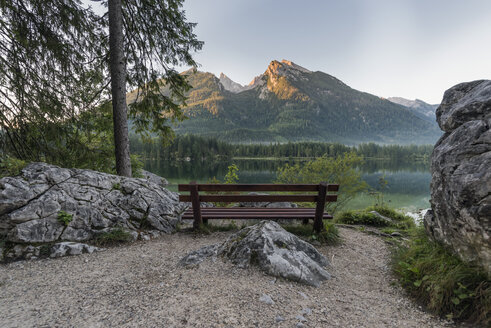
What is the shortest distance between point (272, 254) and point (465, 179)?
2.89 meters

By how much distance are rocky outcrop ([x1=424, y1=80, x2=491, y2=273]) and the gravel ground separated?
1.07 meters

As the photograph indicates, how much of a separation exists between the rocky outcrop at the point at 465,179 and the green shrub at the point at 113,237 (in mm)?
6038

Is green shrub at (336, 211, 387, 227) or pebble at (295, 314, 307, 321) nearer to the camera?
pebble at (295, 314, 307, 321)

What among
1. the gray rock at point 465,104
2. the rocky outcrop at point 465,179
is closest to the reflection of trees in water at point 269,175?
the gray rock at point 465,104

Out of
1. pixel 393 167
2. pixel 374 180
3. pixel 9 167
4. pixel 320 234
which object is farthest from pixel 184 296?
pixel 393 167

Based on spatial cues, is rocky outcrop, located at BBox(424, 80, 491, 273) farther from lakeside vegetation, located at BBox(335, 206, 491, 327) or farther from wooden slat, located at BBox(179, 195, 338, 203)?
wooden slat, located at BBox(179, 195, 338, 203)

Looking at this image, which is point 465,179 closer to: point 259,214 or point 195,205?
point 259,214

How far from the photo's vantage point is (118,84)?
7.04 meters

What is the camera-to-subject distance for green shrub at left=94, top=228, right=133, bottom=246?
16.2 ft

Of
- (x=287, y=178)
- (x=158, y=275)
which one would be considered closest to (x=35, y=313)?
(x=158, y=275)

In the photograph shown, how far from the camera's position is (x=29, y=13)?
6.02 meters

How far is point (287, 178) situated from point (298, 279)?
8675mm

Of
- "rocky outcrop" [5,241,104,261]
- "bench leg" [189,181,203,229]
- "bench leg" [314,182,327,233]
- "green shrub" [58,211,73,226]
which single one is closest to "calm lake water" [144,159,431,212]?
"bench leg" [314,182,327,233]

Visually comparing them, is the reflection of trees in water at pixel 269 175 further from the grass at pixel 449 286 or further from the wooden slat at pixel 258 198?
the grass at pixel 449 286
